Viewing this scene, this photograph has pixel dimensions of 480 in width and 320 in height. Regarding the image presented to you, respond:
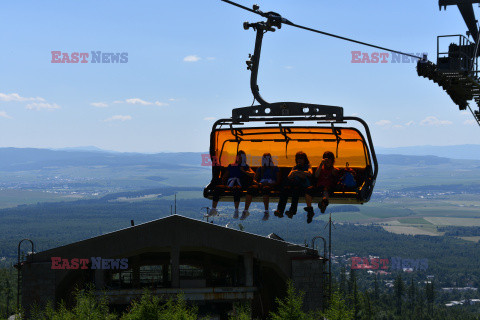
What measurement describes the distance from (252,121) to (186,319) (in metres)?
24.9

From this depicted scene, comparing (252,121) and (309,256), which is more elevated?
(252,121)

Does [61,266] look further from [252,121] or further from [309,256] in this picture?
[252,121]

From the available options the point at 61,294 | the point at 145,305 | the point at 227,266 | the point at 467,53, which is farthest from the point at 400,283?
the point at 467,53

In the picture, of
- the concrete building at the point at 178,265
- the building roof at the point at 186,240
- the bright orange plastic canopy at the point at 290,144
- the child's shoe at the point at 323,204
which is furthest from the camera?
the building roof at the point at 186,240

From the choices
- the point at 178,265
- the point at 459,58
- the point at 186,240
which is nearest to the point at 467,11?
the point at 459,58

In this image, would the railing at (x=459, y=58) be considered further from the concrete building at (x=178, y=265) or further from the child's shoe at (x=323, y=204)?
the concrete building at (x=178, y=265)

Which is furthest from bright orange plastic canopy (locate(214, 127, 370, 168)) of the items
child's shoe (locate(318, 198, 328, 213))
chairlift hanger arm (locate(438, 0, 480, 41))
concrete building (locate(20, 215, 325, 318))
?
concrete building (locate(20, 215, 325, 318))

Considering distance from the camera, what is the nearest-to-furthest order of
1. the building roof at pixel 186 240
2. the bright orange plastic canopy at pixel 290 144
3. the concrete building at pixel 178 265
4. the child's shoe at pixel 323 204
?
the child's shoe at pixel 323 204 → the bright orange plastic canopy at pixel 290 144 → the concrete building at pixel 178 265 → the building roof at pixel 186 240

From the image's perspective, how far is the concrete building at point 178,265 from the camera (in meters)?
57.1

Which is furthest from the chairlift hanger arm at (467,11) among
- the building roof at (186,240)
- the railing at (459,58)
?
the building roof at (186,240)

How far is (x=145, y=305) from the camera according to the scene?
143 ft

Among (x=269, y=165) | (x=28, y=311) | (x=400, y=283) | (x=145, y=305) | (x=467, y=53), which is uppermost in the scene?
(x=467, y=53)

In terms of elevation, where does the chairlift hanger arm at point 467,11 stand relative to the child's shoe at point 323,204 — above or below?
above

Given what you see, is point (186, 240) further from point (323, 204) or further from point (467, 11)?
point (323, 204)
